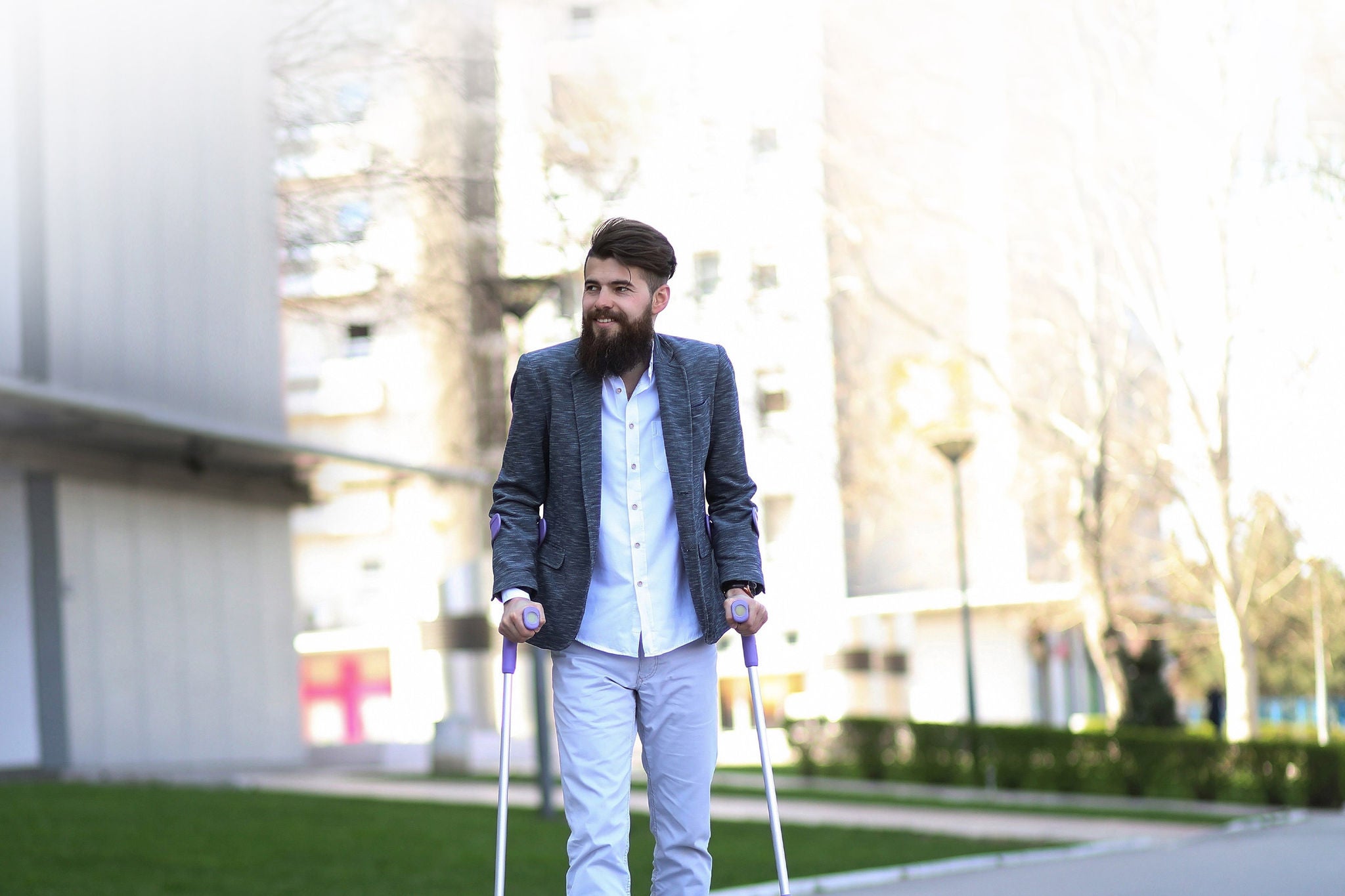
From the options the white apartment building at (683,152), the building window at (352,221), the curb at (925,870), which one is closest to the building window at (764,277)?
the white apartment building at (683,152)

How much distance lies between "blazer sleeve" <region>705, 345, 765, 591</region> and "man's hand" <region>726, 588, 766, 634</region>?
Answer: 5cm

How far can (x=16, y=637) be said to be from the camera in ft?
58.1

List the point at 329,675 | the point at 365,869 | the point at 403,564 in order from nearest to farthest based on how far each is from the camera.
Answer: the point at 365,869
the point at 403,564
the point at 329,675

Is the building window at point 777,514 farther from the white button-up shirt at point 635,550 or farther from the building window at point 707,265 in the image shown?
the white button-up shirt at point 635,550

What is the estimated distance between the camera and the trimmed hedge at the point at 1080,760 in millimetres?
19891

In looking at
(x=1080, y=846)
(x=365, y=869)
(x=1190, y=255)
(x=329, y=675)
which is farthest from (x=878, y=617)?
(x=365, y=869)

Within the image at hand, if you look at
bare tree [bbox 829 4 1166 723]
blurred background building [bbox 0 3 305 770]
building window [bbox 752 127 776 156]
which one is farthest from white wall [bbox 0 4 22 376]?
bare tree [bbox 829 4 1166 723]

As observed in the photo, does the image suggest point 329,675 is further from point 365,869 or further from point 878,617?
point 365,869

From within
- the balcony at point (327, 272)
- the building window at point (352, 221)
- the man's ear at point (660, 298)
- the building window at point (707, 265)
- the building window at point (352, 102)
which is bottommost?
the man's ear at point (660, 298)

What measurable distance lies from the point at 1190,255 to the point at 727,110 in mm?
6212

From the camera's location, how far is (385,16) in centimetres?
1462

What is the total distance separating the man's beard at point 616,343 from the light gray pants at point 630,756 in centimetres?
71

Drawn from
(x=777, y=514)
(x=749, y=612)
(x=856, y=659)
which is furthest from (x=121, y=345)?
(x=856, y=659)

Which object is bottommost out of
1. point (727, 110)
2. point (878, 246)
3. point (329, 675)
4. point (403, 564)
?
point (329, 675)
